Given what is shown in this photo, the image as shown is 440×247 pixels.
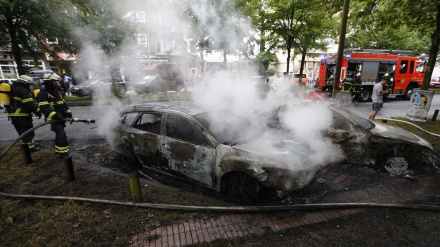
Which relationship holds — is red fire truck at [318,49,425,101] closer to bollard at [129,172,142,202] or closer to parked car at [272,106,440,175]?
parked car at [272,106,440,175]

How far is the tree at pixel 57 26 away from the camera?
21.0ft

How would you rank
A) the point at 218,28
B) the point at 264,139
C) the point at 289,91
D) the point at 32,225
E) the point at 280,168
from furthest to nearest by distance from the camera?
the point at 289,91 < the point at 218,28 < the point at 264,139 < the point at 280,168 < the point at 32,225

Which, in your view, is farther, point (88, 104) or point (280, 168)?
point (88, 104)

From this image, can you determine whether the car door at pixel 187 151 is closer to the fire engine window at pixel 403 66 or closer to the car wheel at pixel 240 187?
the car wheel at pixel 240 187

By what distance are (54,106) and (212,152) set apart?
4394 millimetres

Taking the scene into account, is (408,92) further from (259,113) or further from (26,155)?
(26,155)

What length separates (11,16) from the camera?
1020cm

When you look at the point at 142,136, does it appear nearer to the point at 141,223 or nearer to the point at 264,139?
the point at 141,223

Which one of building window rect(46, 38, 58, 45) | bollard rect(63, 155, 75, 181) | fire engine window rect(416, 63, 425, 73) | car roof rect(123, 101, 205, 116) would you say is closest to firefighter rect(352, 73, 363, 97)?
fire engine window rect(416, 63, 425, 73)

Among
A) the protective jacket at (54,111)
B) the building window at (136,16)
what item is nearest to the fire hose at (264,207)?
the protective jacket at (54,111)

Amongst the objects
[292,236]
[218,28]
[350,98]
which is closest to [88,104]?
[218,28]

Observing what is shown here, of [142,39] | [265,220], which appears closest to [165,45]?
[142,39]

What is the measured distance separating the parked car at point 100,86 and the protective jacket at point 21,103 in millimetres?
4353

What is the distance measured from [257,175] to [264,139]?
3.11 feet
